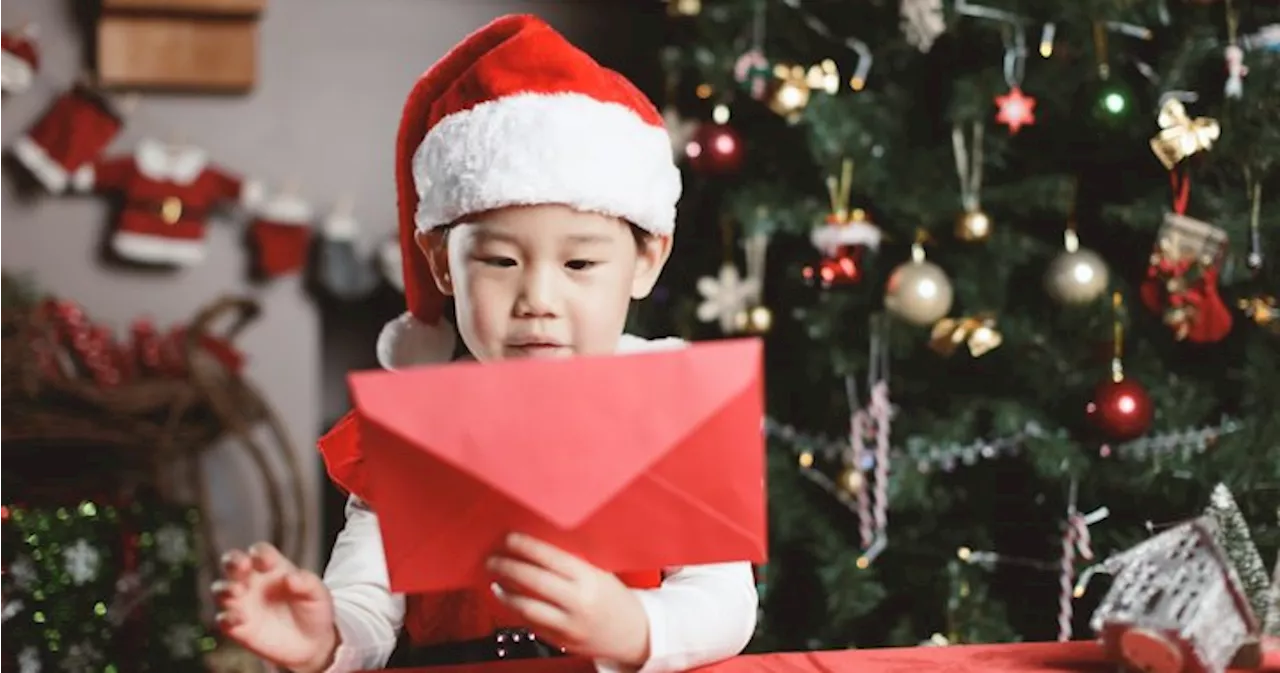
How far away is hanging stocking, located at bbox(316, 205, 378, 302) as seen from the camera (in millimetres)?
2471

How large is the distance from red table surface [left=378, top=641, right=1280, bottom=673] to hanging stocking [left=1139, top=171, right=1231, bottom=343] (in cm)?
90

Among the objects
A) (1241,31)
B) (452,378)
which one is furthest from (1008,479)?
(452,378)

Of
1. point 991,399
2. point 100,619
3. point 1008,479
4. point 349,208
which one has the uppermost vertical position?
point 349,208

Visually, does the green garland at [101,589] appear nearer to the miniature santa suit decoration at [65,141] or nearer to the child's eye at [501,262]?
the miniature santa suit decoration at [65,141]

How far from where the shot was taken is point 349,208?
2.55m

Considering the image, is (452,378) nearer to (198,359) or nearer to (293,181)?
(198,359)

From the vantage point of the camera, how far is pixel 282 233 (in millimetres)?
2471

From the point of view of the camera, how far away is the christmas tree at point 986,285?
159 centimetres

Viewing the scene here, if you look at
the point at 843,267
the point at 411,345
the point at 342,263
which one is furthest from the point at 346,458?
the point at 342,263

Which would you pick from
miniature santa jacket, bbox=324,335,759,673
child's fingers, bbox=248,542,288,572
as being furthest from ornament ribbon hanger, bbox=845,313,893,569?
child's fingers, bbox=248,542,288,572

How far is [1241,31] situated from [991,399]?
55cm

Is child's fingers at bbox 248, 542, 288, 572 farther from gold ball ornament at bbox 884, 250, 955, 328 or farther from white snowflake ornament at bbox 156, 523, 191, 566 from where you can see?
white snowflake ornament at bbox 156, 523, 191, 566

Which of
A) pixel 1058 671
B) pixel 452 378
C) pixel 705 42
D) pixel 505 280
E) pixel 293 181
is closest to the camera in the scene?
pixel 452 378

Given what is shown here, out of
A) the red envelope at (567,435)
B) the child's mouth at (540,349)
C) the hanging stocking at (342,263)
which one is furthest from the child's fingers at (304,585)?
the hanging stocking at (342,263)
